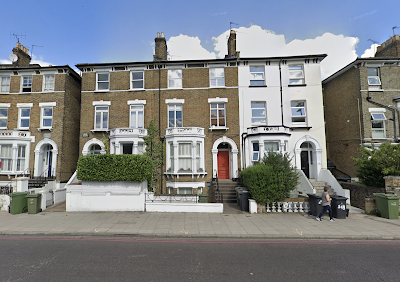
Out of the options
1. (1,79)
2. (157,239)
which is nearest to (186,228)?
(157,239)

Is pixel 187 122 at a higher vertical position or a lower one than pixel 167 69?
lower

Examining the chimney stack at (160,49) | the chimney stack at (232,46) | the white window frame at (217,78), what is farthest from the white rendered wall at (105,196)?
the chimney stack at (232,46)

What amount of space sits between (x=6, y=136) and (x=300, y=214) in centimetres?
2157

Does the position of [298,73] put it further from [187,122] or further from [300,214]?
[300,214]

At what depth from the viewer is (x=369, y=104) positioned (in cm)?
1606

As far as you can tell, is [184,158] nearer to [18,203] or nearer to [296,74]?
[18,203]

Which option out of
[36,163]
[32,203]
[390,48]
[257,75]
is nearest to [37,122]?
[36,163]

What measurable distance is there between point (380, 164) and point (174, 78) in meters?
15.1

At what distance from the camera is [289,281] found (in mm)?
4527

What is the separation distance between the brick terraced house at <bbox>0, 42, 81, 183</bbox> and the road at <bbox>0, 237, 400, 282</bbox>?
37.1 ft

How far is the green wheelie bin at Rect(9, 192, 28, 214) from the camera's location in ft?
35.4

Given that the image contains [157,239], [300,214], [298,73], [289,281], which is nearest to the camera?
[289,281]

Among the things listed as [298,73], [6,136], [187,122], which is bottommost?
[6,136]

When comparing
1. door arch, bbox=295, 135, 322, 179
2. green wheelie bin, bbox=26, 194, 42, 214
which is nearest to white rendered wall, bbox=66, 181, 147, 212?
green wheelie bin, bbox=26, 194, 42, 214
